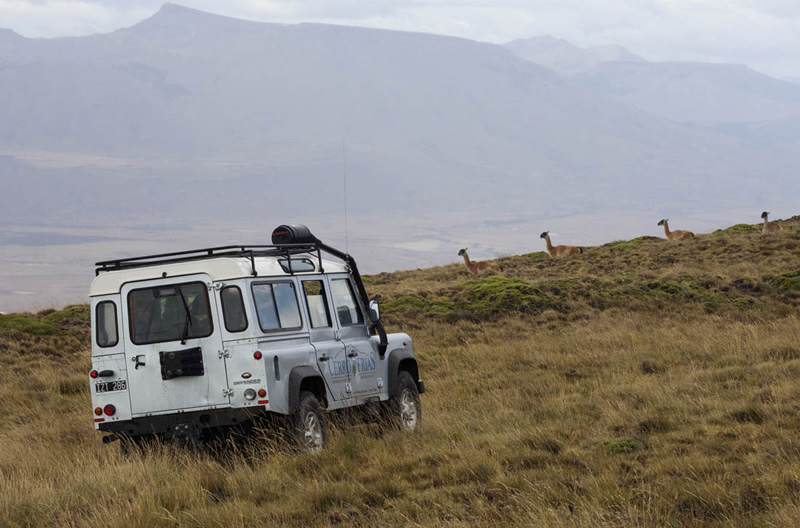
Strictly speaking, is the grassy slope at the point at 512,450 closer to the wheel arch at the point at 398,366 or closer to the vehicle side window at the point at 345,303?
the wheel arch at the point at 398,366

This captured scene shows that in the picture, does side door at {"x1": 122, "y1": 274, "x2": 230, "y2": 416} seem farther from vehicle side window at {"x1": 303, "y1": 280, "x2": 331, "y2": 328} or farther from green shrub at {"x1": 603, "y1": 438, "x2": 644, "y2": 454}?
green shrub at {"x1": 603, "y1": 438, "x2": 644, "y2": 454}

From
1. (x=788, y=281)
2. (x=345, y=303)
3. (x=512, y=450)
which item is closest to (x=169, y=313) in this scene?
(x=345, y=303)

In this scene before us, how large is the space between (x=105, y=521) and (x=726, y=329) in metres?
15.3

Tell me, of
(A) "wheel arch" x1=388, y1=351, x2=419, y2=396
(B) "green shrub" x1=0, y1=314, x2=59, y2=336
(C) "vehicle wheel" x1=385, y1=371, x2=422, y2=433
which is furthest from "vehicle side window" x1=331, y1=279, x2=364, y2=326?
(B) "green shrub" x1=0, y1=314, x2=59, y2=336

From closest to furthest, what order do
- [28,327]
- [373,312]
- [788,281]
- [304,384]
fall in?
[304,384] → [373,312] → [28,327] → [788,281]

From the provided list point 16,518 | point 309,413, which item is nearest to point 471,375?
point 309,413

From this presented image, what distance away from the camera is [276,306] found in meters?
10.2

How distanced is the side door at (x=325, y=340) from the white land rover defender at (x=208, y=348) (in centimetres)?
3

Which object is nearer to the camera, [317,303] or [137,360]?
[137,360]

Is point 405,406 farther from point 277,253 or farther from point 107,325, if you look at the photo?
point 107,325

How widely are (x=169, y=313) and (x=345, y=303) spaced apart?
2.54 metres

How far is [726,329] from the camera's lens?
19.5 metres

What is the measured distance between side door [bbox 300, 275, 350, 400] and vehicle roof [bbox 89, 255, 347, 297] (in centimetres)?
64

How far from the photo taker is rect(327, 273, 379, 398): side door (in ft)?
37.4
